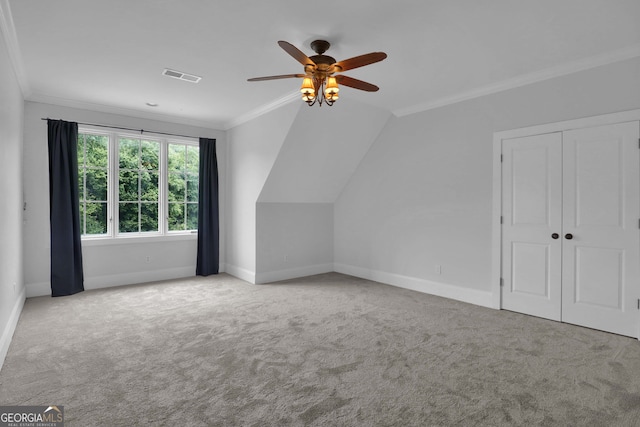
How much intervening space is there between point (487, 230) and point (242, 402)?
11.2 ft

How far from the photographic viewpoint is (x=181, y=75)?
12.7 feet

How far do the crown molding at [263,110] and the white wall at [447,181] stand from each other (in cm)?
167

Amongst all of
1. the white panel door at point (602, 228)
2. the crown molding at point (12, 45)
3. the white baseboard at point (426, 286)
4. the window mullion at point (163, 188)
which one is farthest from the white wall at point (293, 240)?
the white panel door at point (602, 228)

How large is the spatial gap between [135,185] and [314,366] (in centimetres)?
428

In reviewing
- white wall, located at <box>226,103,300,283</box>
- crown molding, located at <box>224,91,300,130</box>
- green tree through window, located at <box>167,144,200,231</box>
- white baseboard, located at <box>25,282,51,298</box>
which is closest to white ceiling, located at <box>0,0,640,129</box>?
crown molding, located at <box>224,91,300,130</box>

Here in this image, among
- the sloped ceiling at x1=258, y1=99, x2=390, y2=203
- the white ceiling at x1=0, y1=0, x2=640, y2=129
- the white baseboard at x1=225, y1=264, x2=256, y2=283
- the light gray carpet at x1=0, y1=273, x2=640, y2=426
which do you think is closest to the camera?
the light gray carpet at x1=0, y1=273, x2=640, y2=426

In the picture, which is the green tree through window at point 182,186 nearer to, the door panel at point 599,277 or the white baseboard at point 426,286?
Result: the white baseboard at point 426,286

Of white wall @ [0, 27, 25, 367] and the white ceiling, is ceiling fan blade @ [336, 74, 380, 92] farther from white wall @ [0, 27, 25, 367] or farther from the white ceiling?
white wall @ [0, 27, 25, 367]

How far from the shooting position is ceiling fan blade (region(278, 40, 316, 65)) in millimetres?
2414

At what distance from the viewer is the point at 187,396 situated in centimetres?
231

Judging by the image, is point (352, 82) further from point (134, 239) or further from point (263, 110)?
point (134, 239)

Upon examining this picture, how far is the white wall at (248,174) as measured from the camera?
5004 mm

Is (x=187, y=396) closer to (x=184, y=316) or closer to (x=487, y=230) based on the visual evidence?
(x=184, y=316)

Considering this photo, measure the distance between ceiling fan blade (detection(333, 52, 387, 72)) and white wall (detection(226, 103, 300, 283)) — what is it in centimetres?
183
